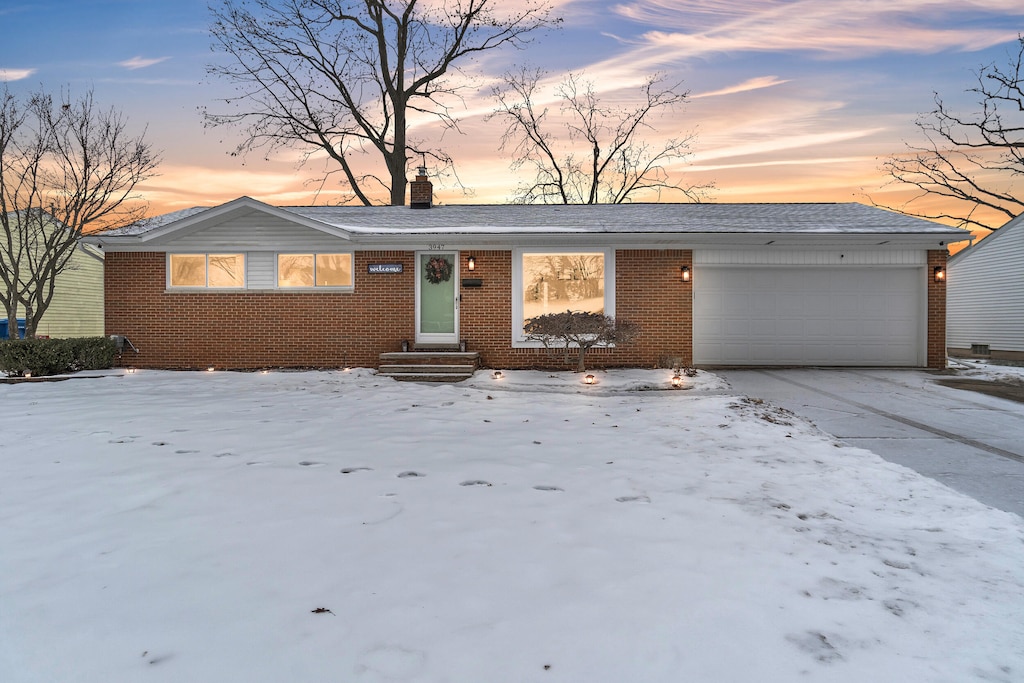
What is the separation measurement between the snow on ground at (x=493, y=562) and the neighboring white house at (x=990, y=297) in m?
19.3

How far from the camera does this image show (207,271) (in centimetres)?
1352

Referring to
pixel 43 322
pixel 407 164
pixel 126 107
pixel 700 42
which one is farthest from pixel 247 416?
pixel 43 322

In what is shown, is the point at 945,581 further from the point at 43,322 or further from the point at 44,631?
the point at 43,322

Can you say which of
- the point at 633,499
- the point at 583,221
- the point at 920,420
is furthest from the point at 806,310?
the point at 633,499

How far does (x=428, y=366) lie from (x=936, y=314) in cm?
1184

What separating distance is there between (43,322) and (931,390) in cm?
3055

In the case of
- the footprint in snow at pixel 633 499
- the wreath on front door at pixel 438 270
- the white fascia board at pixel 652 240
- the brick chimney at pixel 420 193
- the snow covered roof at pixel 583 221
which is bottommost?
the footprint in snow at pixel 633 499

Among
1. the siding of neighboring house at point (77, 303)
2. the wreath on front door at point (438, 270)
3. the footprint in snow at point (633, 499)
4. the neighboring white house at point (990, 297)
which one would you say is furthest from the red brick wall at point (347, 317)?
the neighboring white house at point (990, 297)

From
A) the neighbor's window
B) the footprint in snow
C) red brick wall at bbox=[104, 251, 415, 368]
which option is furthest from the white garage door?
the footprint in snow

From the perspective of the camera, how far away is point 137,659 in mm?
2211

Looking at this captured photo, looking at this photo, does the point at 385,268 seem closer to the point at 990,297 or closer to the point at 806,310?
the point at 806,310

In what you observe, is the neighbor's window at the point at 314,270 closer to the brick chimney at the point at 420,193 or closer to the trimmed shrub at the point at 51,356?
the brick chimney at the point at 420,193

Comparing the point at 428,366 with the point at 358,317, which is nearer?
the point at 428,366

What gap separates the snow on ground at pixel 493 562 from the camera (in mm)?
2240
